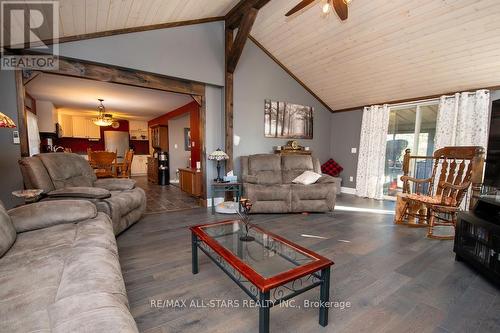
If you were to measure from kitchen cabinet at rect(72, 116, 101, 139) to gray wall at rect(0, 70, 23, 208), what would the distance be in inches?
231

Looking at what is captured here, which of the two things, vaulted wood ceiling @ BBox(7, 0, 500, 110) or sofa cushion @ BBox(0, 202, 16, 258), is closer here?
sofa cushion @ BBox(0, 202, 16, 258)

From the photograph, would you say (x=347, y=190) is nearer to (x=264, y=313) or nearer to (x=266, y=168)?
(x=266, y=168)

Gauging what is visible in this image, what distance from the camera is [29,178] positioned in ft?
7.80

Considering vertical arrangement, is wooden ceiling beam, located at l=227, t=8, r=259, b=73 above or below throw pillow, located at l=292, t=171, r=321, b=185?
above

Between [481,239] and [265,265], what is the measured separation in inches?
75.3

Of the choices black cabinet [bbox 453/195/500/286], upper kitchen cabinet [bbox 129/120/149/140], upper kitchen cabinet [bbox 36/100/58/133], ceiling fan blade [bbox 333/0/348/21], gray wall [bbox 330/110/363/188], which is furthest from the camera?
upper kitchen cabinet [bbox 129/120/149/140]

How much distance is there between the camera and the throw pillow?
3.91 metres

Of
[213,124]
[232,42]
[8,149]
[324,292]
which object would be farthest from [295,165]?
[8,149]

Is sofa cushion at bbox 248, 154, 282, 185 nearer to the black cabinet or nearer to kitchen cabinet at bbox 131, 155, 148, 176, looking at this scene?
the black cabinet

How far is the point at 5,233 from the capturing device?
52.3 inches

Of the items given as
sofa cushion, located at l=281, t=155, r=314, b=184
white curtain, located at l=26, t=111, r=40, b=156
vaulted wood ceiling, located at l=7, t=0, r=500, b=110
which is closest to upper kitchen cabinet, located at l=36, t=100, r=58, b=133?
white curtain, located at l=26, t=111, r=40, b=156

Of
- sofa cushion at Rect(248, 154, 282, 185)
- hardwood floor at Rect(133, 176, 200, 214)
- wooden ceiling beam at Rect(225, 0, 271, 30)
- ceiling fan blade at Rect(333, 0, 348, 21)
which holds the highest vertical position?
wooden ceiling beam at Rect(225, 0, 271, 30)

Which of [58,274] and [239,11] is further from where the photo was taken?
[239,11]

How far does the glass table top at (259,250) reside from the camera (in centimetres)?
149
